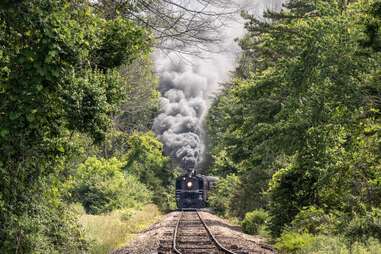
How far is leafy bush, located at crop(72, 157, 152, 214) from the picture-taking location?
35688 mm

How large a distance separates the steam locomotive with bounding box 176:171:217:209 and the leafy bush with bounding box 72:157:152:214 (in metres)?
4.26

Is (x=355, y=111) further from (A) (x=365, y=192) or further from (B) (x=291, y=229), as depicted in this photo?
(B) (x=291, y=229)

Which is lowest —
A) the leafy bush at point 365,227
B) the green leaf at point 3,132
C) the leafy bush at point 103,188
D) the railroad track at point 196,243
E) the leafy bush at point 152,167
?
the railroad track at point 196,243

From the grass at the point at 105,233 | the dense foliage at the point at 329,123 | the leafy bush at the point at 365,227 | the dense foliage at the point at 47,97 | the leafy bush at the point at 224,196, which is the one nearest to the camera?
the dense foliage at the point at 47,97

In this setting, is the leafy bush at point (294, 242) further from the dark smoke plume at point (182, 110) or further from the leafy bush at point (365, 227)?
the dark smoke plume at point (182, 110)

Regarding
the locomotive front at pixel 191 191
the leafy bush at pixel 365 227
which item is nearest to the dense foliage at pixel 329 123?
the leafy bush at pixel 365 227

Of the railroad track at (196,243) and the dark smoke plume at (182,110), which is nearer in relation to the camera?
the railroad track at (196,243)

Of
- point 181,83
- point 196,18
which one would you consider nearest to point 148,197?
point 181,83

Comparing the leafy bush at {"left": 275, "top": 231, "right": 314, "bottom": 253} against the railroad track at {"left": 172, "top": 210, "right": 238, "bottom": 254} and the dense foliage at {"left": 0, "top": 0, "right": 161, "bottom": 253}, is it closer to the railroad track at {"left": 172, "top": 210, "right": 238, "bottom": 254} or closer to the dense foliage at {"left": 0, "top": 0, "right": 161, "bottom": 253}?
the railroad track at {"left": 172, "top": 210, "right": 238, "bottom": 254}

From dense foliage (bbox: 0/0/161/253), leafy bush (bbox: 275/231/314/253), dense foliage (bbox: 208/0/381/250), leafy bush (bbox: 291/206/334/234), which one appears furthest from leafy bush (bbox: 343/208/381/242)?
dense foliage (bbox: 0/0/161/253)

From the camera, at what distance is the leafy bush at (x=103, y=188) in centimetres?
3569

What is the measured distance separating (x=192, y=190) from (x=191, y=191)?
169 millimetres

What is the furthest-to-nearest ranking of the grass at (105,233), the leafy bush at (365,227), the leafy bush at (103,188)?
the leafy bush at (103,188), the grass at (105,233), the leafy bush at (365,227)

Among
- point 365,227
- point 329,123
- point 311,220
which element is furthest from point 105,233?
point 365,227
